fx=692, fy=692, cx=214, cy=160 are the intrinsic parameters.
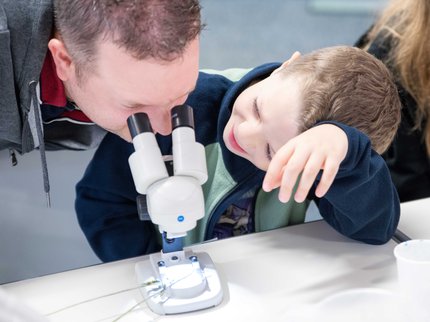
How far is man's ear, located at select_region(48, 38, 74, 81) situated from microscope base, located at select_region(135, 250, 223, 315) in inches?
11.6

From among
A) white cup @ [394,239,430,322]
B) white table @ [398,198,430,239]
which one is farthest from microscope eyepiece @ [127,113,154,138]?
white table @ [398,198,430,239]

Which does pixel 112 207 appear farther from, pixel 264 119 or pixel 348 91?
pixel 348 91

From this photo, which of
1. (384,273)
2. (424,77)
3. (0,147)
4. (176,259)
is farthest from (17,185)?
(424,77)

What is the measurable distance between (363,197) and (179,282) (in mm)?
306

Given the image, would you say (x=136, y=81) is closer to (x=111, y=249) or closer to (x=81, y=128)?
(x=81, y=128)

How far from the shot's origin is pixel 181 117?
913 millimetres

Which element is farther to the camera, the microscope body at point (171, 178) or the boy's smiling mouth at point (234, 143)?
the boy's smiling mouth at point (234, 143)

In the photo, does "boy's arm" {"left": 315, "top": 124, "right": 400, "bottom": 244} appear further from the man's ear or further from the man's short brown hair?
the man's ear

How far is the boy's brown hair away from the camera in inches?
39.9

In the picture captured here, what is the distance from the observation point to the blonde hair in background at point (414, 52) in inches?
58.1

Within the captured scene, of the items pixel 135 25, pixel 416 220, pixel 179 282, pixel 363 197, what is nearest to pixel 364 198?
pixel 363 197

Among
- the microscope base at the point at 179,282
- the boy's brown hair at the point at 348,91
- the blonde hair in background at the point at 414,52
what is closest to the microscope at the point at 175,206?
the microscope base at the point at 179,282

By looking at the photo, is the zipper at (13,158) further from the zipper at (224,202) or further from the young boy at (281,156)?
the zipper at (224,202)

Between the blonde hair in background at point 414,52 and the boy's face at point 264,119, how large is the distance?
523mm
